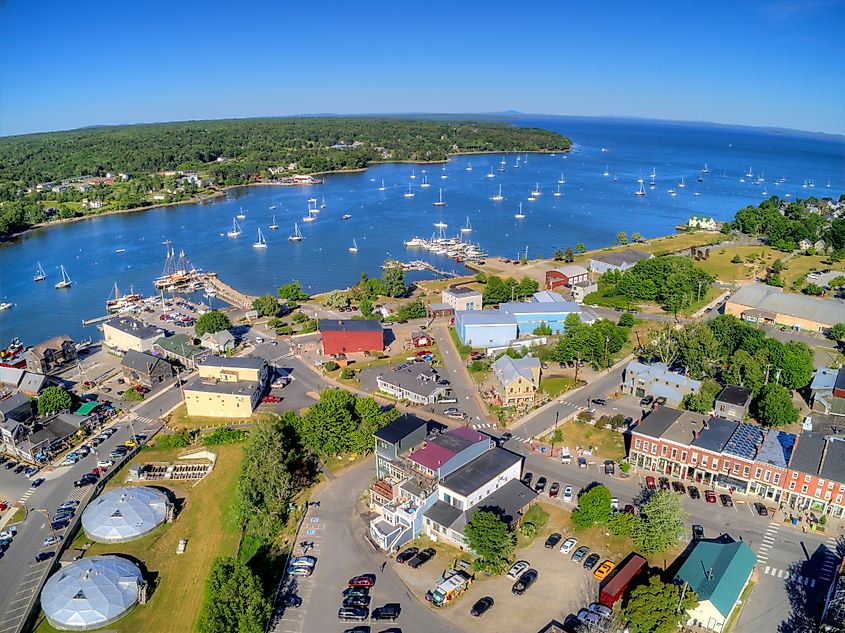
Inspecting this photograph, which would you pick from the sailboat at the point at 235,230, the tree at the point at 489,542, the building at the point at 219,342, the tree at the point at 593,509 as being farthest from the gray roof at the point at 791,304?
the sailboat at the point at 235,230

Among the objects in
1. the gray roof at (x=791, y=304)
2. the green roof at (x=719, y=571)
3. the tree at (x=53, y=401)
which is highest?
the gray roof at (x=791, y=304)

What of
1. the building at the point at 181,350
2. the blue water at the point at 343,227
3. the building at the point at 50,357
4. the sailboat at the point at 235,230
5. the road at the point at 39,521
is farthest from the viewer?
the sailboat at the point at 235,230

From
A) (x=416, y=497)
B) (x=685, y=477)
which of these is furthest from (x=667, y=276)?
(x=416, y=497)

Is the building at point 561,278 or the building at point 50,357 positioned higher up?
the building at point 561,278

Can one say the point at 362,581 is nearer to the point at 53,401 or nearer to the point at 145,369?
the point at 53,401

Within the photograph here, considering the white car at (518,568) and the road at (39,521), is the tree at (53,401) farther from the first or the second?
the white car at (518,568)
